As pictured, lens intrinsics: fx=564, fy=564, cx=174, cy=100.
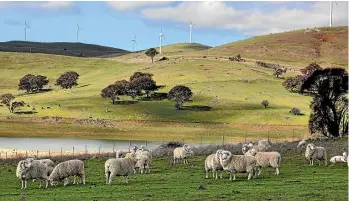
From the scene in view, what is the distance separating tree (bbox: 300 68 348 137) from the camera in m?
65.2

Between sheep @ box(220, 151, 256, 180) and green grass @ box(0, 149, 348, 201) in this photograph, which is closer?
green grass @ box(0, 149, 348, 201)

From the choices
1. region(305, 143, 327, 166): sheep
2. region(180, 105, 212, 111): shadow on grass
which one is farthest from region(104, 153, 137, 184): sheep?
region(180, 105, 212, 111): shadow on grass

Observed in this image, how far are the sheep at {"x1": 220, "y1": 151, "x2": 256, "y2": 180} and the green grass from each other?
0.55m

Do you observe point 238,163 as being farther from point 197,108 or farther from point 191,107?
point 191,107

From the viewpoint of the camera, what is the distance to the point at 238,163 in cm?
2967

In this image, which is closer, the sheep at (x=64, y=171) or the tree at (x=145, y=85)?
the sheep at (x=64, y=171)

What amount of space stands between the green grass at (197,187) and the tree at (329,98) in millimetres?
30099

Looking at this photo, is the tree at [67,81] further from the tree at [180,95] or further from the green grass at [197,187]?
the green grass at [197,187]

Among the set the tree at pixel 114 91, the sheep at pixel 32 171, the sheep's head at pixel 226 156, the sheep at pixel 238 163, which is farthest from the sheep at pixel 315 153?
the tree at pixel 114 91

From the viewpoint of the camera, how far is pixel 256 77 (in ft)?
494

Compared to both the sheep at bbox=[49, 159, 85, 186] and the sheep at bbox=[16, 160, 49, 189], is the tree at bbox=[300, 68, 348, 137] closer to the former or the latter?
the sheep at bbox=[49, 159, 85, 186]

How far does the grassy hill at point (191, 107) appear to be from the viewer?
316 feet

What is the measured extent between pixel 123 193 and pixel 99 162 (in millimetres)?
19603

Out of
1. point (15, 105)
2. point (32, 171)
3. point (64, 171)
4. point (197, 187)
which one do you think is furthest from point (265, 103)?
point (197, 187)
